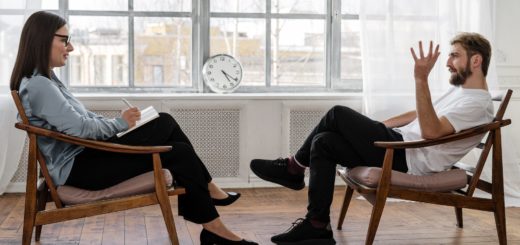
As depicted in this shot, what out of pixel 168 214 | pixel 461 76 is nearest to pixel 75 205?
pixel 168 214

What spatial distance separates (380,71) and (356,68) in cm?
50

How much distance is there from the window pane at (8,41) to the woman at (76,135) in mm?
1483

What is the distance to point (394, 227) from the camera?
3768 mm

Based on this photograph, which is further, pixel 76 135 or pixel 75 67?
pixel 75 67

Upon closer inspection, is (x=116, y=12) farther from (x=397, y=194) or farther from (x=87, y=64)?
(x=397, y=194)

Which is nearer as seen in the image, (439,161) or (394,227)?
(439,161)

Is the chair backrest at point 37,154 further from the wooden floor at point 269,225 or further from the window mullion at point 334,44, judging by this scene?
the window mullion at point 334,44

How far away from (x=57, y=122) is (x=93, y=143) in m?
0.19

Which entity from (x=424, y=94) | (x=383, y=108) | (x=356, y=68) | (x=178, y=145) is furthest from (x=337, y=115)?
(x=356, y=68)

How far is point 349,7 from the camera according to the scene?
5.22 m

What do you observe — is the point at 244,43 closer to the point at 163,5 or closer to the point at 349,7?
the point at 163,5

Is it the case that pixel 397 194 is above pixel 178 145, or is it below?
below

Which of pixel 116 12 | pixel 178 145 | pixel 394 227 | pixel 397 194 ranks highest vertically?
pixel 116 12

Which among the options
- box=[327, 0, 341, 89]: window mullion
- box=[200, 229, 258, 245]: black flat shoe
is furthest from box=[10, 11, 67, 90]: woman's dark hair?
box=[327, 0, 341, 89]: window mullion
